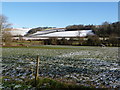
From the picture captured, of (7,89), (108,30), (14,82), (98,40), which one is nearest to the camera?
(7,89)

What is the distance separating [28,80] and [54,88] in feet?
6.02

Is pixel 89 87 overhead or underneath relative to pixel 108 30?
underneath

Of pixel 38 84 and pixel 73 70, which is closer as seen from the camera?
pixel 38 84

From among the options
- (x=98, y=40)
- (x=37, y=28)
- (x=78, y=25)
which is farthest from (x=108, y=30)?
(x=37, y=28)

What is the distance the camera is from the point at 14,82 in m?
7.96

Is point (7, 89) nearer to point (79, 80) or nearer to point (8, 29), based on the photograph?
point (79, 80)

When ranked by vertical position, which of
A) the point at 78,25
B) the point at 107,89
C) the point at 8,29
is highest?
the point at 78,25

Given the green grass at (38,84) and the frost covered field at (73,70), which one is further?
the frost covered field at (73,70)

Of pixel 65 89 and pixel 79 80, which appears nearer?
pixel 65 89

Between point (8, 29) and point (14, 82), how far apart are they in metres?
58.6

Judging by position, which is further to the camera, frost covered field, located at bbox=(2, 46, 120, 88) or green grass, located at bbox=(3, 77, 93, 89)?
frost covered field, located at bbox=(2, 46, 120, 88)

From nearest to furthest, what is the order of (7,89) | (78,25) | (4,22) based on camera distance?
(7,89) → (4,22) → (78,25)

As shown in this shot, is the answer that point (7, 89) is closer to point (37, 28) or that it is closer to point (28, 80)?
point (28, 80)

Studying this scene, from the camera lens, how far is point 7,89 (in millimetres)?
6930
